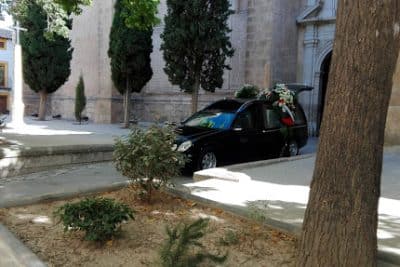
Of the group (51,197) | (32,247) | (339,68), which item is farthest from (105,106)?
(339,68)

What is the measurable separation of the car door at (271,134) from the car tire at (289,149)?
0.20m

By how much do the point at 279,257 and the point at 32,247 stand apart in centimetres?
224

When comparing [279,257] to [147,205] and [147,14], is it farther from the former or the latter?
[147,14]

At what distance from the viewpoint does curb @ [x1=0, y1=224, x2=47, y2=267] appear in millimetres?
3297

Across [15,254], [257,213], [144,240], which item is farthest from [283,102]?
[15,254]

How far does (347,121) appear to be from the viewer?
8.79 feet

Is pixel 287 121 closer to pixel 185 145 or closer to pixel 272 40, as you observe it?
pixel 185 145

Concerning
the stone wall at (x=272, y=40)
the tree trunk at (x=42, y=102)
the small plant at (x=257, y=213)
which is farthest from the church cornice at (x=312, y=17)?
the tree trunk at (x=42, y=102)

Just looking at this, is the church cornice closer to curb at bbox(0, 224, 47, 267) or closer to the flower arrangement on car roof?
the flower arrangement on car roof

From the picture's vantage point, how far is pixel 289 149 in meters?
10.4

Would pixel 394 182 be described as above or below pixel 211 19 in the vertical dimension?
below

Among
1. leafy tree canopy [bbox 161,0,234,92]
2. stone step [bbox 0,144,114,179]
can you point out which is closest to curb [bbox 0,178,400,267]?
stone step [bbox 0,144,114,179]

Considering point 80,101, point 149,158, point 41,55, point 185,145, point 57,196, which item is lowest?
point 57,196

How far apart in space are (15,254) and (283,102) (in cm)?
776
